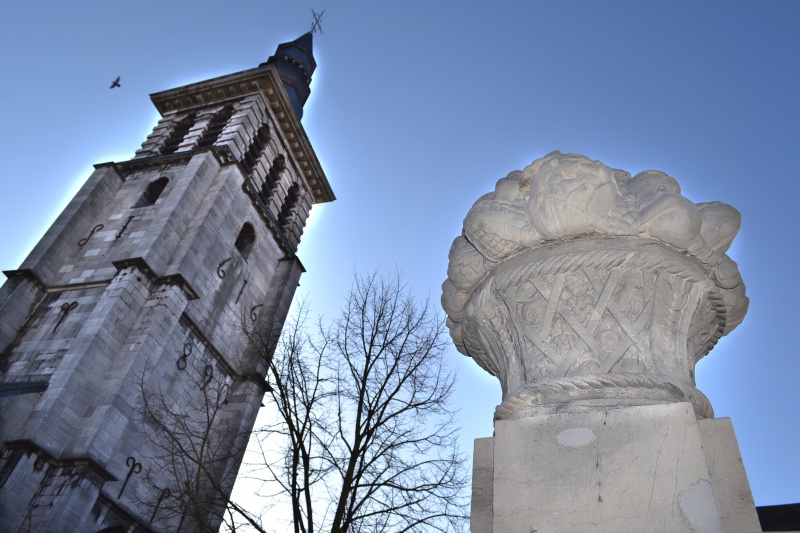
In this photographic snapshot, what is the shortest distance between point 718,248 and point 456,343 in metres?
1.33

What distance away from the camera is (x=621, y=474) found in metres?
2.05

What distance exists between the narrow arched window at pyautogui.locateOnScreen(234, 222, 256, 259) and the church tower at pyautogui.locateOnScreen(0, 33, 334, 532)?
0.10 m

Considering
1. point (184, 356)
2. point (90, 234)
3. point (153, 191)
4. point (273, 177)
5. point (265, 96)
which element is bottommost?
point (184, 356)

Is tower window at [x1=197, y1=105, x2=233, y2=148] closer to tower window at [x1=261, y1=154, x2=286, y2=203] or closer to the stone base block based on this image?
tower window at [x1=261, y1=154, x2=286, y2=203]

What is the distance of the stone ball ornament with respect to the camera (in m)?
2.39

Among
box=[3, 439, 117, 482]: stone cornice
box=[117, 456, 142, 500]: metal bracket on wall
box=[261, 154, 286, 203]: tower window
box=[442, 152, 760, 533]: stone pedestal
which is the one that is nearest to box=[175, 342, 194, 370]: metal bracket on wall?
box=[117, 456, 142, 500]: metal bracket on wall

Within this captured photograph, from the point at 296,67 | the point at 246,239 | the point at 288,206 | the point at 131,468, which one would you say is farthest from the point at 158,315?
the point at 296,67

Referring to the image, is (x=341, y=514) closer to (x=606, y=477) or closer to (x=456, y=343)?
(x=456, y=343)

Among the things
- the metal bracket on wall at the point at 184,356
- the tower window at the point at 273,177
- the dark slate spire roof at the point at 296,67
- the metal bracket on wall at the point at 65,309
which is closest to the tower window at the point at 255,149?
the tower window at the point at 273,177

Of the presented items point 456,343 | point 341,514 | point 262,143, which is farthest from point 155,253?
point 456,343

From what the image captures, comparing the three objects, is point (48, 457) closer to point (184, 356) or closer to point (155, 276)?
point (184, 356)

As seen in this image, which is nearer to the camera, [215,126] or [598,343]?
[598,343]

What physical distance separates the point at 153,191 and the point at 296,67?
70.0ft

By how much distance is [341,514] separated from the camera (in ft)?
29.3
